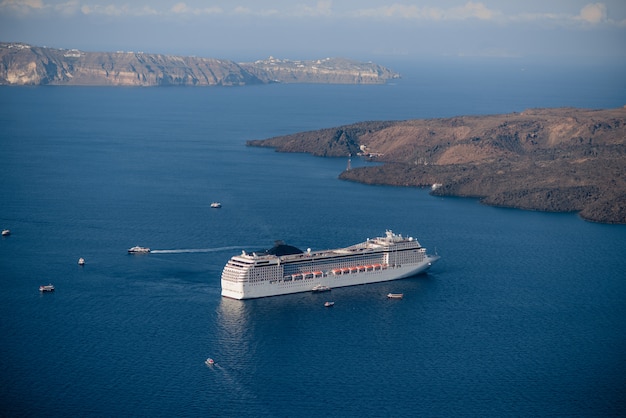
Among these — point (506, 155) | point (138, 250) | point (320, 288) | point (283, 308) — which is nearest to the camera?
point (283, 308)

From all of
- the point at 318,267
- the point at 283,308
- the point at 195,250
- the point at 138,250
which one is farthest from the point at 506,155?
the point at 283,308

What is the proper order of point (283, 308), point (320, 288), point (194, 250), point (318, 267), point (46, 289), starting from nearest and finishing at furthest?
point (283, 308)
point (46, 289)
point (320, 288)
point (318, 267)
point (194, 250)

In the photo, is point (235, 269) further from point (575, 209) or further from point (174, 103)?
point (174, 103)

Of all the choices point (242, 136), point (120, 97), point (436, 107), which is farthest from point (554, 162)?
point (120, 97)

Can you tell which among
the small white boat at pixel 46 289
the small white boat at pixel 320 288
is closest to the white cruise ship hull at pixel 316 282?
the small white boat at pixel 320 288

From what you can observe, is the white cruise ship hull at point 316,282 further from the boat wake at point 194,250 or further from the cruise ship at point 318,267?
the boat wake at point 194,250

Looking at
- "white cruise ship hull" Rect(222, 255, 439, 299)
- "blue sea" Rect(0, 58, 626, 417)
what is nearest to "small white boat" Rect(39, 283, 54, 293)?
"blue sea" Rect(0, 58, 626, 417)

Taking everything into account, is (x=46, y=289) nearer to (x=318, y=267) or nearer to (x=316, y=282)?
(x=316, y=282)
